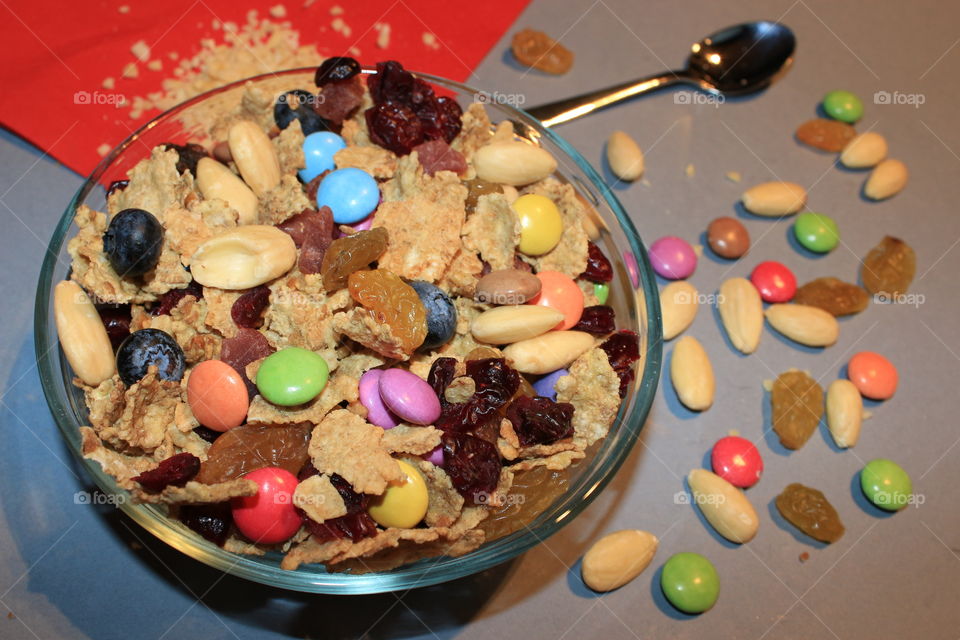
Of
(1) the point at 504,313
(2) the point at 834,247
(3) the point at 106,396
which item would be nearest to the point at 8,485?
(3) the point at 106,396

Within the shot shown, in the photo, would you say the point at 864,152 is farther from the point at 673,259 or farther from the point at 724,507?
the point at 724,507

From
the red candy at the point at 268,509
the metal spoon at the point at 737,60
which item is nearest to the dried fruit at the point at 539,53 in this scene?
the metal spoon at the point at 737,60

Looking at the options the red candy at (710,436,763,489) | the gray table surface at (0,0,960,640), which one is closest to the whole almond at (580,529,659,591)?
the gray table surface at (0,0,960,640)

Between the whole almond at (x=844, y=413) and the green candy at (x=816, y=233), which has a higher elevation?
the green candy at (x=816, y=233)

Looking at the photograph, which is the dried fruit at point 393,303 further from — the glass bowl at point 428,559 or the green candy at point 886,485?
the green candy at point 886,485

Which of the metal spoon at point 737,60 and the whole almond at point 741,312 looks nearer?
the whole almond at point 741,312

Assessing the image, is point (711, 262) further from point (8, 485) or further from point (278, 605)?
point (8, 485)

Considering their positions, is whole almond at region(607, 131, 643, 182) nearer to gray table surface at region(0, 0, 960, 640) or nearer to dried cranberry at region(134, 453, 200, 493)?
gray table surface at region(0, 0, 960, 640)
